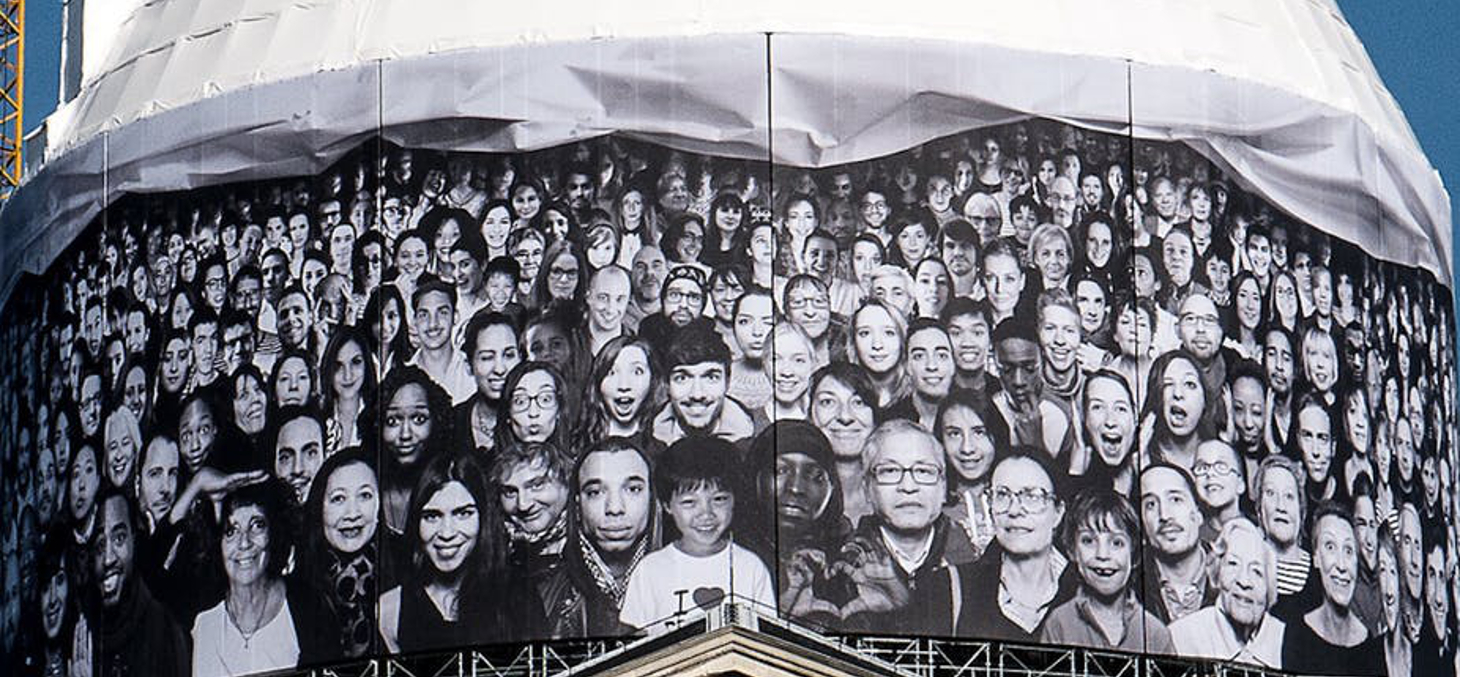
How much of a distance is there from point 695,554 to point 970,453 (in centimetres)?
316

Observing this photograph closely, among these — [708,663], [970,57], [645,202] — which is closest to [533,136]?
[645,202]

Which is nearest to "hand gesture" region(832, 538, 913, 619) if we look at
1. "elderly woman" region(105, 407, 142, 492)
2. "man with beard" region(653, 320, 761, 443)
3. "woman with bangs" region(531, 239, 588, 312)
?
"man with beard" region(653, 320, 761, 443)

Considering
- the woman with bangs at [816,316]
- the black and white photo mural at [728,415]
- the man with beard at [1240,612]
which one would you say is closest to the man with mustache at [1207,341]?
the black and white photo mural at [728,415]

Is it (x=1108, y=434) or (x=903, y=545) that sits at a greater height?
(x=1108, y=434)

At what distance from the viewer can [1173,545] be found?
51656 millimetres

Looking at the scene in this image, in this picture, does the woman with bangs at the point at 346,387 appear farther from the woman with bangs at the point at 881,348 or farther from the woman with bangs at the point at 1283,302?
the woman with bangs at the point at 1283,302

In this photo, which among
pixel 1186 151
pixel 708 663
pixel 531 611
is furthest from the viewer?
pixel 1186 151

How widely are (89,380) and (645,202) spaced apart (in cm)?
699

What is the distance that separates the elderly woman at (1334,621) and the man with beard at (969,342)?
4.24 meters

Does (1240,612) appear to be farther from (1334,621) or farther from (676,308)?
(676,308)

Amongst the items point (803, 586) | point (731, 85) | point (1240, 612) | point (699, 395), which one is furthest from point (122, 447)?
point (1240, 612)

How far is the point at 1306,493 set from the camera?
52969 mm

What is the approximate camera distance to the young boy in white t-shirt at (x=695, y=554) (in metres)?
50.1

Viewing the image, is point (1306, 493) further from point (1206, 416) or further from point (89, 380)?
point (89, 380)
